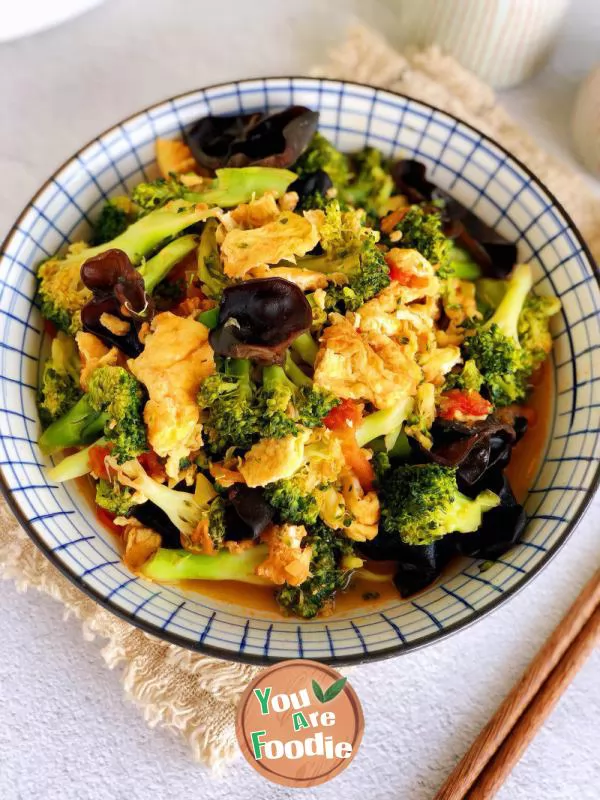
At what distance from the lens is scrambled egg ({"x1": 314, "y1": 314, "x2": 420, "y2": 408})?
2.33 m

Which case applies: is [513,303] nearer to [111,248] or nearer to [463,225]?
[463,225]

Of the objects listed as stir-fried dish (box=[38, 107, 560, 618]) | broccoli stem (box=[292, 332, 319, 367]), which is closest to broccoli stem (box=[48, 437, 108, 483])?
stir-fried dish (box=[38, 107, 560, 618])

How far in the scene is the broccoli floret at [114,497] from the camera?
239cm

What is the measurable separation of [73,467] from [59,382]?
1.04ft

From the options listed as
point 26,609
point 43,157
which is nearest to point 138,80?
point 43,157

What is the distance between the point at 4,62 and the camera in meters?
3.47

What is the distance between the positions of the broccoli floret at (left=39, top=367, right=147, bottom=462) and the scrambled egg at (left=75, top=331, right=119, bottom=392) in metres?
0.05

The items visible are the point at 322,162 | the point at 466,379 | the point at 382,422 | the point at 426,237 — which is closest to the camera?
the point at 382,422

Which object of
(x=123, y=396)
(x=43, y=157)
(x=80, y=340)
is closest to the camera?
(x=123, y=396)

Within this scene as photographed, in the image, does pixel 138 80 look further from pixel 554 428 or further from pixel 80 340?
pixel 554 428

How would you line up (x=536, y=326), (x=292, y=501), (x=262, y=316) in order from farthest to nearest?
1. (x=536, y=326)
2. (x=292, y=501)
3. (x=262, y=316)

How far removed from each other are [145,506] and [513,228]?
1767 millimetres

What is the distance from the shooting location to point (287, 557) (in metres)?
2.37

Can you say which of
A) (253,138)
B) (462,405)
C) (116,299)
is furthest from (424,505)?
(253,138)
